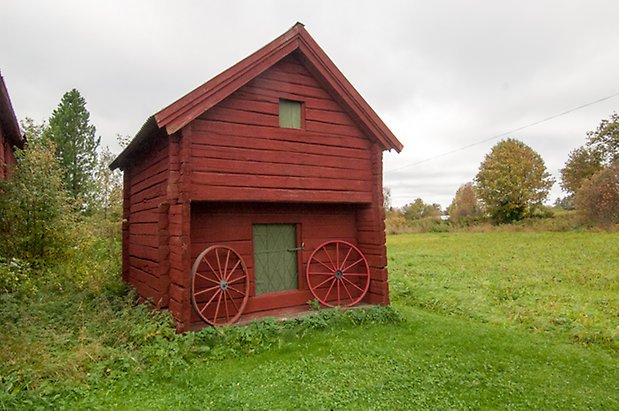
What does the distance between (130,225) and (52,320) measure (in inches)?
144

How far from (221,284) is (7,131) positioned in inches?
339

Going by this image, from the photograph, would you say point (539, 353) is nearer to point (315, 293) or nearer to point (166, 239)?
point (315, 293)

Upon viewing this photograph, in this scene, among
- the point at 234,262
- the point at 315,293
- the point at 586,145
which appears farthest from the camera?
the point at 586,145

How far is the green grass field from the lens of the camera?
15.8ft

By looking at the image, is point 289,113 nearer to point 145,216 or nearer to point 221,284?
point 221,284

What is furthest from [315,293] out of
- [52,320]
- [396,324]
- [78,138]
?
[78,138]

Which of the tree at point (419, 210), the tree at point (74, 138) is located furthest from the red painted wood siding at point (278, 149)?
the tree at point (419, 210)

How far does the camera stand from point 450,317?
941 cm

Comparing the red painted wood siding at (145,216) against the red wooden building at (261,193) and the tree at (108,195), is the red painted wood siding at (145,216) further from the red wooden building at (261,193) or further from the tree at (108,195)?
the tree at (108,195)

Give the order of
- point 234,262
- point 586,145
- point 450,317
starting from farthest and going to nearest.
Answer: point 586,145, point 450,317, point 234,262

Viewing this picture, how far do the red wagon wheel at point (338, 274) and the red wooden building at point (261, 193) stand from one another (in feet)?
0.10

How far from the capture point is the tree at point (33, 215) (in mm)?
9016

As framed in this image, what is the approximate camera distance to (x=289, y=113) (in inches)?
320

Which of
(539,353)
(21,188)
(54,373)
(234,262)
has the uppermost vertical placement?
(21,188)
